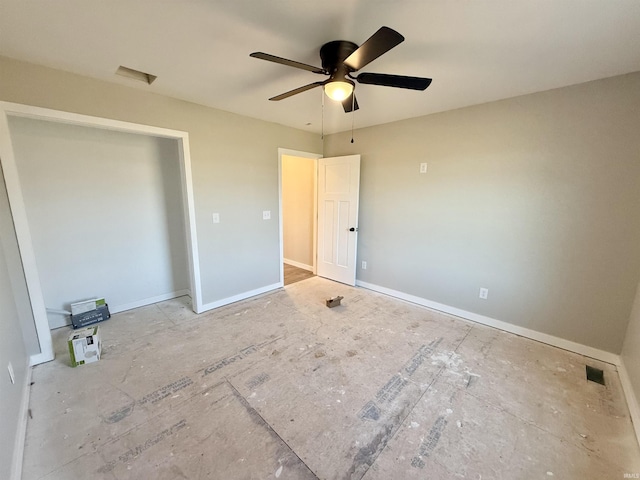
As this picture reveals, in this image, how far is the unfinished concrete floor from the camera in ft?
4.61

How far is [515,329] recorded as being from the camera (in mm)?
2701

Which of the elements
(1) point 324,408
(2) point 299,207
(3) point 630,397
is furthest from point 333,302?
(3) point 630,397

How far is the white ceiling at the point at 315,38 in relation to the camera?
1348mm

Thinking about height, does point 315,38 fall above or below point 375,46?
above

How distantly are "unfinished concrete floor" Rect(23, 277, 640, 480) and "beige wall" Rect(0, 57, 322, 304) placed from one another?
3.12ft

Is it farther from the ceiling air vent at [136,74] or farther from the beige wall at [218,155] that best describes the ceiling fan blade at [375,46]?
the beige wall at [218,155]

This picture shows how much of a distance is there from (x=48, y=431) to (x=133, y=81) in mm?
2653

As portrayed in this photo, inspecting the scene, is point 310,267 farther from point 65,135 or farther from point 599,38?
point 599,38

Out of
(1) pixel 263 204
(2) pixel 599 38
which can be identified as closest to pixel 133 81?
(1) pixel 263 204

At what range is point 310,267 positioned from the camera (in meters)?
4.94

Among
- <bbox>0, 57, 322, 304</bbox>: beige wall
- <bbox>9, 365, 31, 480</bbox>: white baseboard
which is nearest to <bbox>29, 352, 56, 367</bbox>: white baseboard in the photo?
<bbox>9, 365, 31, 480</bbox>: white baseboard

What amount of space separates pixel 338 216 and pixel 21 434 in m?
3.59

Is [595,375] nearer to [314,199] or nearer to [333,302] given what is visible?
[333,302]

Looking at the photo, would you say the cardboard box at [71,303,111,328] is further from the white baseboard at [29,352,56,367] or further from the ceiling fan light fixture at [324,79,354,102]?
the ceiling fan light fixture at [324,79,354,102]
